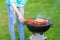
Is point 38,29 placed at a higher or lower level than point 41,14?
higher

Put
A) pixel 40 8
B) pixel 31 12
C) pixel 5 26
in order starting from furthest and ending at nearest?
pixel 40 8 < pixel 31 12 < pixel 5 26

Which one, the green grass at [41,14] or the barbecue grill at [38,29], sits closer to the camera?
the barbecue grill at [38,29]

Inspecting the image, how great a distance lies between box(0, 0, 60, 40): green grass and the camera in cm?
691

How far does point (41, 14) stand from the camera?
28.1 ft

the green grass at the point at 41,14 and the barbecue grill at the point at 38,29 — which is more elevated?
the barbecue grill at the point at 38,29

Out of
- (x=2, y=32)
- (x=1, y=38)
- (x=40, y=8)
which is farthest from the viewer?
(x=40, y=8)

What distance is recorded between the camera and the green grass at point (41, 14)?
22.7 feet

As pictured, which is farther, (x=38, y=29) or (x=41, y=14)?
(x=41, y=14)

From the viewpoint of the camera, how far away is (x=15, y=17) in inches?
224

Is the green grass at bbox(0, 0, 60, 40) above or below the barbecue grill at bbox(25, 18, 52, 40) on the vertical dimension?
below

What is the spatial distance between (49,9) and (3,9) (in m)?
1.67

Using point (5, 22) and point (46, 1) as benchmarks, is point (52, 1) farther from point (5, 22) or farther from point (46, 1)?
point (5, 22)

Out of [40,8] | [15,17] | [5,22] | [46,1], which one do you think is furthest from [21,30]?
[46,1]

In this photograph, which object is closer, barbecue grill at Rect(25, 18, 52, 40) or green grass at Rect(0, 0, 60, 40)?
barbecue grill at Rect(25, 18, 52, 40)
